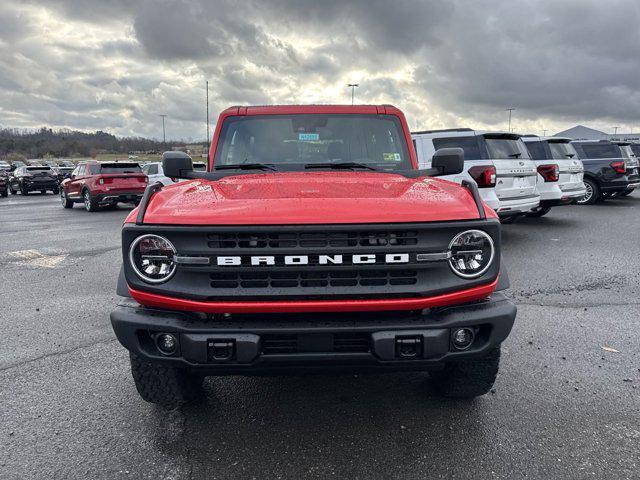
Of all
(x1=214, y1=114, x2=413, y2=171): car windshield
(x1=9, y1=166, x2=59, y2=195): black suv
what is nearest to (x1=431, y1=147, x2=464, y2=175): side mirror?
(x1=214, y1=114, x2=413, y2=171): car windshield

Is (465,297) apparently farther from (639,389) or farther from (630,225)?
(630,225)

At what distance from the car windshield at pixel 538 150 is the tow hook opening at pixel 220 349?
10.7 meters

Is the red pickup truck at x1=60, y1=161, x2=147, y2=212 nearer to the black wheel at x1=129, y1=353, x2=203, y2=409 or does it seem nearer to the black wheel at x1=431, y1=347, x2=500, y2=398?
the black wheel at x1=129, y1=353, x2=203, y2=409

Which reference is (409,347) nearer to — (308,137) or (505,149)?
(308,137)

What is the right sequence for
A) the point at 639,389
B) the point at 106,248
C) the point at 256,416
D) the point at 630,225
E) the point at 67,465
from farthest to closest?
the point at 630,225 → the point at 106,248 → the point at 639,389 → the point at 256,416 → the point at 67,465

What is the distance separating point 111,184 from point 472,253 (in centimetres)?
1602

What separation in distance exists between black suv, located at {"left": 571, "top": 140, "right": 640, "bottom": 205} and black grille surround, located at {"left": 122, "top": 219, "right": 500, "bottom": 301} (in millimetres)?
14865

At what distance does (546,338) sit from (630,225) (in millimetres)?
8586

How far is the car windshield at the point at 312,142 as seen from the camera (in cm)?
386

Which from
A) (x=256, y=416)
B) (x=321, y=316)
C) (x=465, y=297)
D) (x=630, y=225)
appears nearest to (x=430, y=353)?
(x=465, y=297)

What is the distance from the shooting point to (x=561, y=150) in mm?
11961

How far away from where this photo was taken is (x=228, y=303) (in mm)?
2373

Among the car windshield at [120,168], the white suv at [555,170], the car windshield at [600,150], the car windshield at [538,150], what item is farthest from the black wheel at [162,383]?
the car windshield at [600,150]

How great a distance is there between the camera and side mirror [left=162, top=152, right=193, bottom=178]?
3.52 meters
